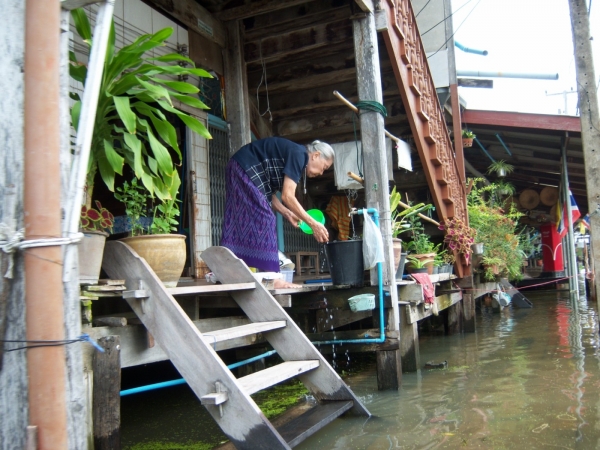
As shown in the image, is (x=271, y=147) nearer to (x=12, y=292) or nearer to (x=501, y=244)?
(x=12, y=292)

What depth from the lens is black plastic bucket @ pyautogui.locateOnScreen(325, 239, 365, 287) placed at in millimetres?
5262

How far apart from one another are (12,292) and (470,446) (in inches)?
108

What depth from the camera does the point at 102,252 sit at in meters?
3.28

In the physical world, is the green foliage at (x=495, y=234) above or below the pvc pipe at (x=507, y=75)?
below

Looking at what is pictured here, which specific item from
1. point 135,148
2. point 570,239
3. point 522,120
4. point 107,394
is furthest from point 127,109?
point 570,239

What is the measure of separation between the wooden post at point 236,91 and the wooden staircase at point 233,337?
3155mm

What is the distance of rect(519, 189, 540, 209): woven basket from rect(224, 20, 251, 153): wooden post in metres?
12.7

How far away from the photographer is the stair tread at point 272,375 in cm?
327

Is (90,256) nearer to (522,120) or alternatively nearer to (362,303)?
(362,303)

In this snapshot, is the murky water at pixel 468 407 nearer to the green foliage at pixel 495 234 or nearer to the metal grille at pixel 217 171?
the metal grille at pixel 217 171

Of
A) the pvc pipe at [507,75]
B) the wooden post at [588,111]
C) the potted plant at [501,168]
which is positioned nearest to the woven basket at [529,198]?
the potted plant at [501,168]

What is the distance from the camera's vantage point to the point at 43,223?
2.08m

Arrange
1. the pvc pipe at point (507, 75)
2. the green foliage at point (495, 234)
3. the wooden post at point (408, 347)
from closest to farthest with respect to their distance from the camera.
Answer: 1. the wooden post at point (408, 347)
2. the green foliage at point (495, 234)
3. the pvc pipe at point (507, 75)

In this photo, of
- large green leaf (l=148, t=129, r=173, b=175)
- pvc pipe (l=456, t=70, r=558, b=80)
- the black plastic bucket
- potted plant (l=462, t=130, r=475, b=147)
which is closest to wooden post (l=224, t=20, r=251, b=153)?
the black plastic bucket
